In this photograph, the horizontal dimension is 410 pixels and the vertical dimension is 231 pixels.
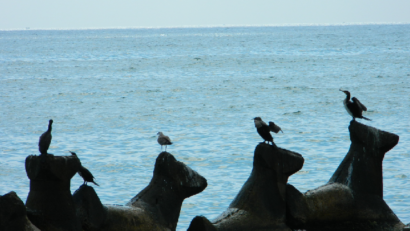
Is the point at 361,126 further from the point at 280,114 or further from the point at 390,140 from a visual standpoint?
the point at 280,114

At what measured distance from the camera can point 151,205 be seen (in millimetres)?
6539

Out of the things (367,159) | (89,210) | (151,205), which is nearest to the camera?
(89,210)

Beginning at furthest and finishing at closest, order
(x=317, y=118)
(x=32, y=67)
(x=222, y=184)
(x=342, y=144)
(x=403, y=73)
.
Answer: (x=32, y=67) < (x=403, y=73) < (x=317, y=118) < (x=342, y=144) < (x=222, y=184)

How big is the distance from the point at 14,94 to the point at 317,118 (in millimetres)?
23549

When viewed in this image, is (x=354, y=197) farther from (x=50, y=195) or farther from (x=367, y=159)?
(x=50, y=195)

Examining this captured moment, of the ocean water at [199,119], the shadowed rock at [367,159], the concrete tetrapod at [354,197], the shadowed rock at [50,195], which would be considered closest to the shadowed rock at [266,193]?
the concrete tetrapod at [354,197]

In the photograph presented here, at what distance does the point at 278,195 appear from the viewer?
6898 mm

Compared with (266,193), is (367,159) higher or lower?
higher

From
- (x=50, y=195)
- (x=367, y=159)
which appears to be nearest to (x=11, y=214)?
(x=50, y=195)

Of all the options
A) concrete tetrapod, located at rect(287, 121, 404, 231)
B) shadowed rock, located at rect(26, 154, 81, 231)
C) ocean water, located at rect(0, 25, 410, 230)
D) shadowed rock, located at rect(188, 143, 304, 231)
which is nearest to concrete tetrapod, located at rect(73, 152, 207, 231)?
shadowed rock, located at rect(26, 154, 81, 231)

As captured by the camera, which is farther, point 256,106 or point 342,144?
point 256,106

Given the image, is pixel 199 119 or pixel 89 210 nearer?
pixel 89 210

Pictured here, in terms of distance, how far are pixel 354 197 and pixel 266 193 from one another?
1.36 meters

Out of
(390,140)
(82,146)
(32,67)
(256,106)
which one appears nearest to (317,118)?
(256,106)
